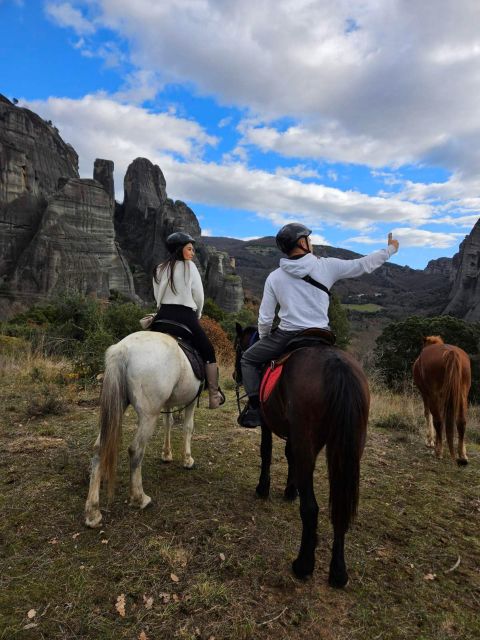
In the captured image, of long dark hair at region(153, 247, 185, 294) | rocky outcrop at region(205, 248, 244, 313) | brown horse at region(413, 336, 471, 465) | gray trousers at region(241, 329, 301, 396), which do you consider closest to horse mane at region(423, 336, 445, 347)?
brown horse at region(413, 336, 471, 465)

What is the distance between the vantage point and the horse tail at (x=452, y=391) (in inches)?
229

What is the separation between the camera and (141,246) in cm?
7119

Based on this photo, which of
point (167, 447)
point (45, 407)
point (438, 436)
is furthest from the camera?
point (45, 407)

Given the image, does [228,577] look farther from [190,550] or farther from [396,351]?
[396,351]

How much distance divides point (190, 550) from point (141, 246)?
71970mm

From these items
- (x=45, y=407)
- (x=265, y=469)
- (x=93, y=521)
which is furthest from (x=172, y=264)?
(x=45, y=407)

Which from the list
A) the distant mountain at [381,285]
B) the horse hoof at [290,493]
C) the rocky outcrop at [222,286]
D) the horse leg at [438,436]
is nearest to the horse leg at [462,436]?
the horse leg at [438,436]

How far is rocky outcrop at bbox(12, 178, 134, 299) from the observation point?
4628 cm

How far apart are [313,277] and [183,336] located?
1765 mm

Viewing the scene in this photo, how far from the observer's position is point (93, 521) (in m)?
3.57

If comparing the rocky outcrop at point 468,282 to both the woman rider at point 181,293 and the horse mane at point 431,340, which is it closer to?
the horse mane at point 431,340

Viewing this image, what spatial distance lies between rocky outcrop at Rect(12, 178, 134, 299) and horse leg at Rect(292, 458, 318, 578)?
45.9 meters

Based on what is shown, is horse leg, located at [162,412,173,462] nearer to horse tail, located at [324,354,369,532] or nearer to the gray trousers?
the gray trousers

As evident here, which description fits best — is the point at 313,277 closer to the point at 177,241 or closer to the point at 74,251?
the point at 177,241
